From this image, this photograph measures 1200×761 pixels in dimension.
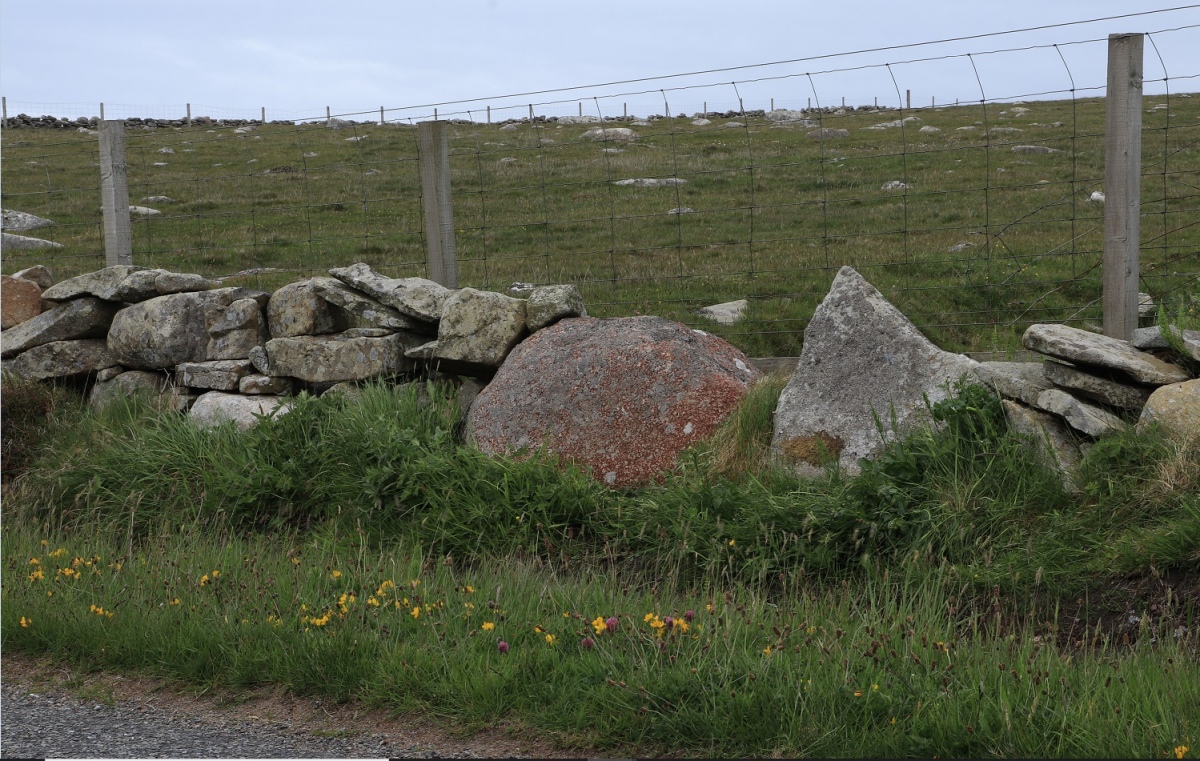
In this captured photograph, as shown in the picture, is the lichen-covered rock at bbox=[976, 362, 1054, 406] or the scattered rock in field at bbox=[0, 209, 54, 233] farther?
the scattered rock in field at bbox=[0, 209, 54, 233]

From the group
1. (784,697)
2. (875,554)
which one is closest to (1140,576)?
(875,554)

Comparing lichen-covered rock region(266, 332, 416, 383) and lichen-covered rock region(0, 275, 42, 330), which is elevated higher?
lichen-covered rock region(0, 275, 42, 330)

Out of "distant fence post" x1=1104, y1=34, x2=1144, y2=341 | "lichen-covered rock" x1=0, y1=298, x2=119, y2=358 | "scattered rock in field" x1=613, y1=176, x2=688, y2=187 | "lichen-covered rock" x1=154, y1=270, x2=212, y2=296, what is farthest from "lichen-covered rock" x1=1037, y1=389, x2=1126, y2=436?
"scattered rock in field" x1=613, y1=176, x2=688, y2=187

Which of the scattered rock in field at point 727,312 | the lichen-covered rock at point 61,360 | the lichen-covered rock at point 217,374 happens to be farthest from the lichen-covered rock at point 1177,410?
the lichen-covered rock at point 61,360

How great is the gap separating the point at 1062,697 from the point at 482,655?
2266 millimetres

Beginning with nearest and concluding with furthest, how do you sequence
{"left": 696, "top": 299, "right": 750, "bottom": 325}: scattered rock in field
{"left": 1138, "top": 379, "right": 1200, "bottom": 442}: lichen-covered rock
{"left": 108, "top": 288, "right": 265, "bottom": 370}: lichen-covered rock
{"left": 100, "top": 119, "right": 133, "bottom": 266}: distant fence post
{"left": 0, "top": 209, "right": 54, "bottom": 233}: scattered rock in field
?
{"left": 1138, "top": 379, "right": 1200, "bottom": 442}: lichen-covered rock, {"left": 108, "top": 288, "right": 265, "bottom": 370}: lichen-covered rock, {"left": 100, "top": 119, "right": 133, "bottom": 266}: distant fence post, {"left": 696, "top": 299, "right": 750, "bottom": 325}: scattered rock in field, {"left": 0, "top": 209, "right": 54, "bottom": 233}: scattered rock in field

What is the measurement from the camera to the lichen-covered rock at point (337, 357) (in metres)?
7.77

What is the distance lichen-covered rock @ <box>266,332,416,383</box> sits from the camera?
25.5 ft

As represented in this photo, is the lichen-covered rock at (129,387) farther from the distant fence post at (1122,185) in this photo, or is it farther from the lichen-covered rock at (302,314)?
the distant fence post at (1122,185)

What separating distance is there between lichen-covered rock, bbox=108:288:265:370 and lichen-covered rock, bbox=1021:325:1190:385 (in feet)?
19.9

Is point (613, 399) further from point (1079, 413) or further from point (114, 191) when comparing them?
point (114, 191)

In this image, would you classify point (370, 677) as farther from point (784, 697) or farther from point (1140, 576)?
point (1140, 576)

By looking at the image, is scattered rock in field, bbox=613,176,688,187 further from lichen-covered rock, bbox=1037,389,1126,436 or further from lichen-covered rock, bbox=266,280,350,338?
Result: lichen-covered rock, bbox=1037,389,1126,436

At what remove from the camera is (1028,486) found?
558 centimetres
